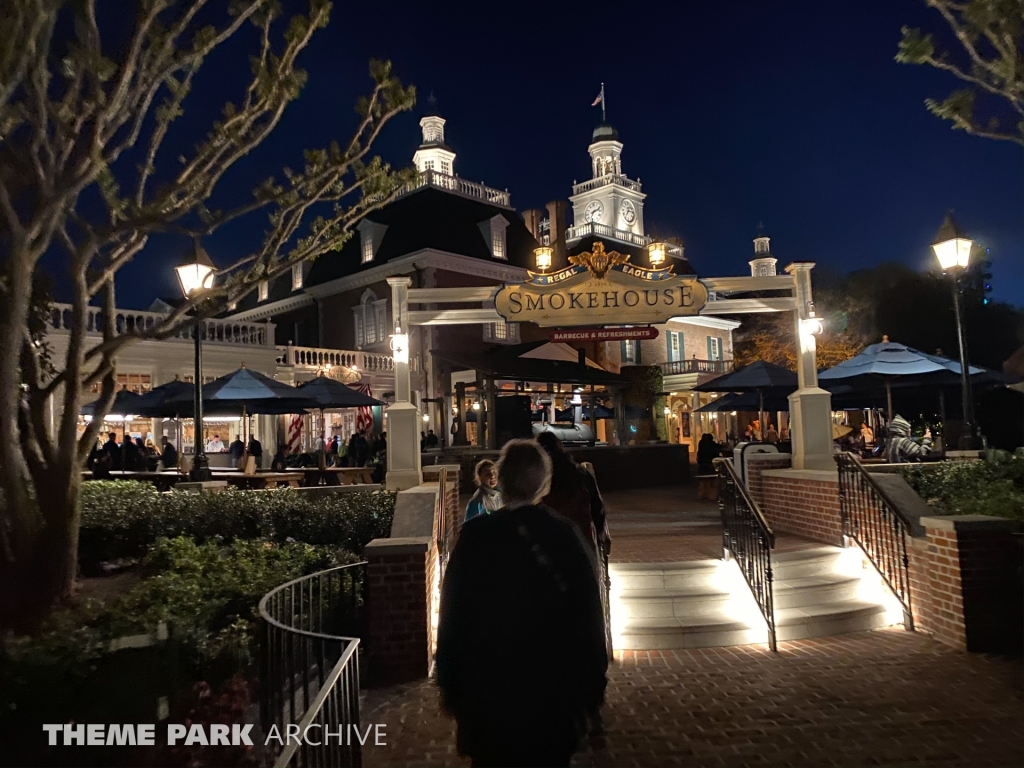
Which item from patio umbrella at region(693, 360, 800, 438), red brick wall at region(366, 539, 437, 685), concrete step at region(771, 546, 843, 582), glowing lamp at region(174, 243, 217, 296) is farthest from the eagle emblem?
patio umbrella at region(693, 360, 800, 438)

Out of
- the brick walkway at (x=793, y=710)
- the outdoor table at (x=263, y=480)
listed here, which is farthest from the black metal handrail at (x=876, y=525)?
the outdoor table at (x=263, y=480)

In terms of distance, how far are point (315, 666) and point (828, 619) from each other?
466cm

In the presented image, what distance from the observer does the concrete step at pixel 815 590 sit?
7.18 metres

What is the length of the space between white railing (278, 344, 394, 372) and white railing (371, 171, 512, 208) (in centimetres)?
725

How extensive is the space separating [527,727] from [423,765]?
2035mm

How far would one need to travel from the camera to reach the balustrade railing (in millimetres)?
37094

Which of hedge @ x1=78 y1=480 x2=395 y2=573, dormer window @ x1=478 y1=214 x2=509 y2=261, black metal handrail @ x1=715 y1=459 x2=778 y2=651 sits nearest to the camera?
black metal handrail @ x1=715 y1=459 x2=778 y2=651

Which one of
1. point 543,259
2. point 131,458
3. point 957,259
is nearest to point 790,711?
point 543,259

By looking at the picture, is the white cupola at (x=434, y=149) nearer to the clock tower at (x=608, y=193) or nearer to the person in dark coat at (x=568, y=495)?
the clock tower at (x=608, y=193)

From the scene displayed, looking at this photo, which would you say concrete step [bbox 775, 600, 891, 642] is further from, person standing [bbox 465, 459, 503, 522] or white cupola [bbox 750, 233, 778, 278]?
white cupola [bbox 750, 233, 778, 278]

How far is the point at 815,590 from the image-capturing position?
289 inches

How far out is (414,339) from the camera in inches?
1049

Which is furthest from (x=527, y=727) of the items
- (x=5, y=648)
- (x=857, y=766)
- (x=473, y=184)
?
(x=473, y=184)

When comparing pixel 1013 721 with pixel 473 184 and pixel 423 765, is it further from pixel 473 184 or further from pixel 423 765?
pixel 473 184
